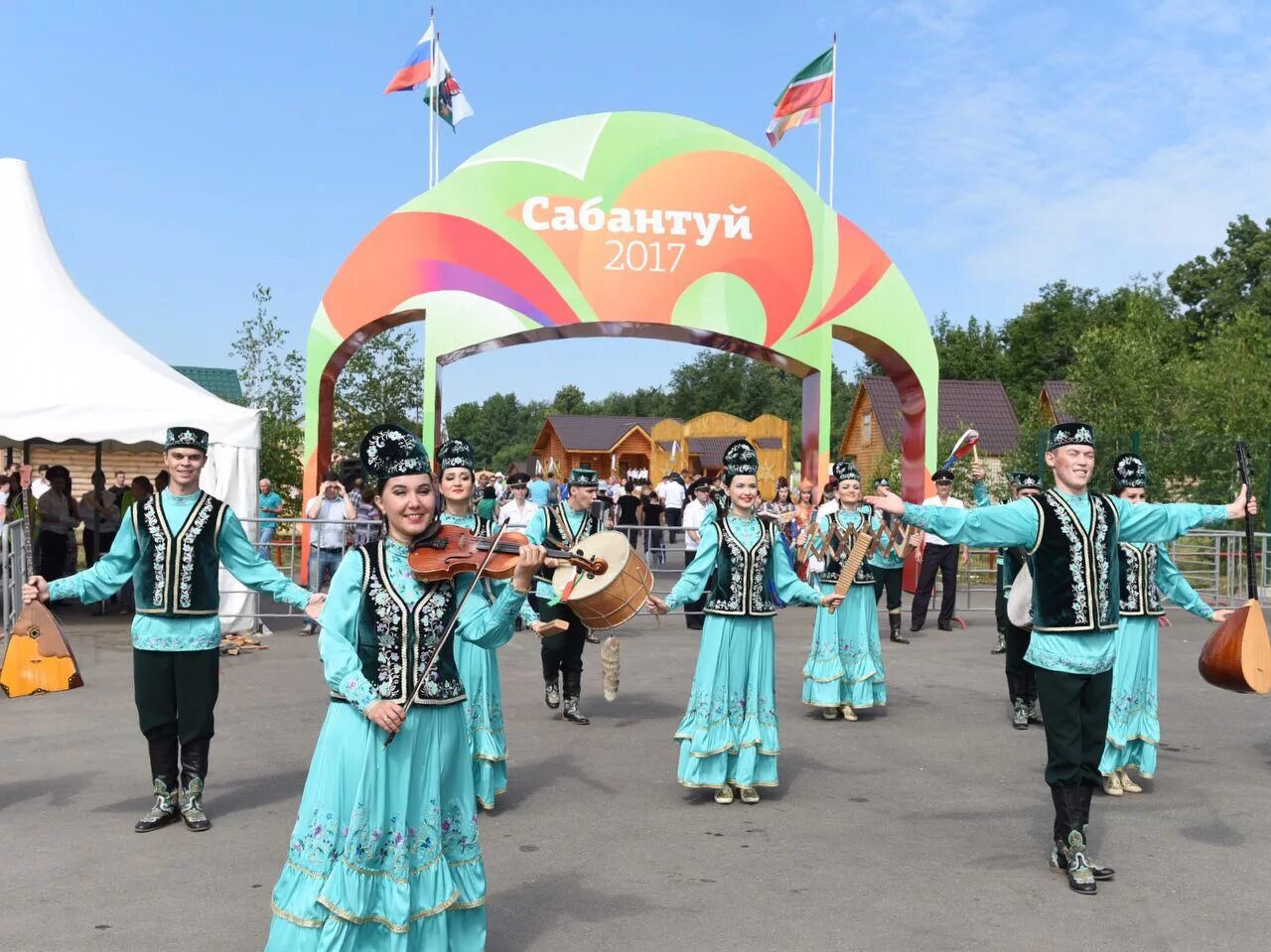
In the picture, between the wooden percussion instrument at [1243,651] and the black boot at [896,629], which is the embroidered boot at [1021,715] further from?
the black boot at [896,629]

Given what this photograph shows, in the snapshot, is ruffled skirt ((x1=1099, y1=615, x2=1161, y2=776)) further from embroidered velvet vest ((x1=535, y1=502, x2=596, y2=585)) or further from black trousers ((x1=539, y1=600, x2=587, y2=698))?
black trousers ((x1=539, y1=600, x2=587, y2=698))

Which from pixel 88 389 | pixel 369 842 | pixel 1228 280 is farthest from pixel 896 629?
pixel 1228 280

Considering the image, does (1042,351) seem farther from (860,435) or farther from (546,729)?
(546,729)

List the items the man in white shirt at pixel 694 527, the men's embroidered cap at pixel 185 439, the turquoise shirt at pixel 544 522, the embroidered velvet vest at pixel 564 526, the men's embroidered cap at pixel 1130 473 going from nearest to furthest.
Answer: the men's embroidered cap at pixel 185 439 < the men's embroidered cap at pixel 1130 473 < the turquoise shirt at pixel 544 522 < the embroidered velvet vest at pixel 564 526 < the man in white shirt at pixel 694 527

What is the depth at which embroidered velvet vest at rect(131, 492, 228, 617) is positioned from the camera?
6.36 m

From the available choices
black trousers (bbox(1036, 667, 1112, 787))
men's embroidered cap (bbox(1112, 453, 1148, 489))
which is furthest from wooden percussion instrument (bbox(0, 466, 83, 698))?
men's embroidered cap (bbox(1112, 453, 1148, 489))

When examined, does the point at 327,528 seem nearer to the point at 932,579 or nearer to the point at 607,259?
the point at 607,259

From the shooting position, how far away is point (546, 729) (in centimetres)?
900

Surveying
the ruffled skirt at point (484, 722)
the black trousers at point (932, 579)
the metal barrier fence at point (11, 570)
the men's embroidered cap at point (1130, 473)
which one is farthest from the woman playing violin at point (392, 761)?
the black trousers at point (932, 579)

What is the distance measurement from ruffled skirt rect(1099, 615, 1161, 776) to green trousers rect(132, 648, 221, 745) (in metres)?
5.31

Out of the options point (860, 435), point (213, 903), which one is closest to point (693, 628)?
point (213, 903)

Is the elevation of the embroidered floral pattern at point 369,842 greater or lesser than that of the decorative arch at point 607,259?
lesser

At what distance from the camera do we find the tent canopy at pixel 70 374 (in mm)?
12570

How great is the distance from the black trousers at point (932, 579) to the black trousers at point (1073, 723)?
9.34 metres
